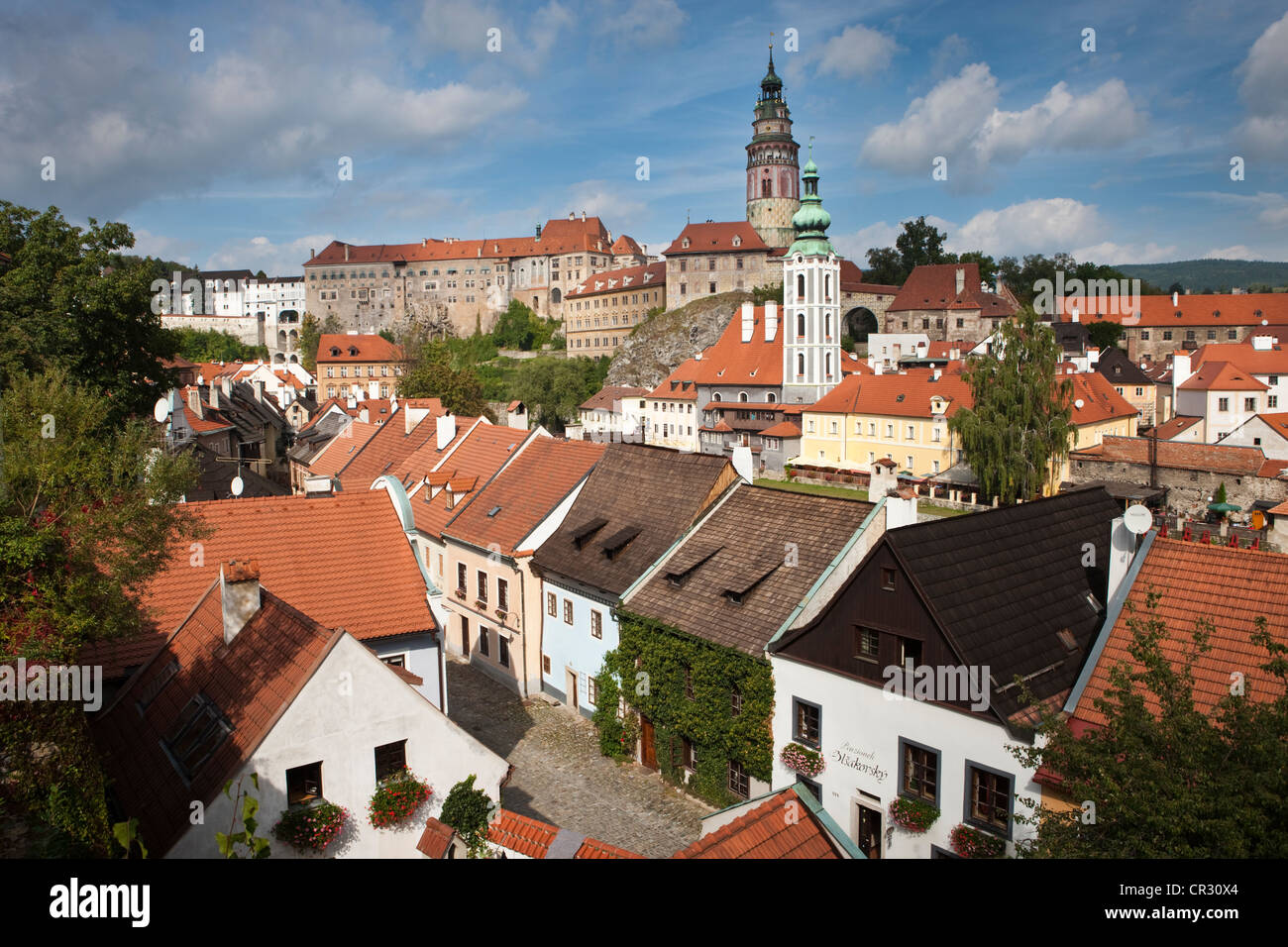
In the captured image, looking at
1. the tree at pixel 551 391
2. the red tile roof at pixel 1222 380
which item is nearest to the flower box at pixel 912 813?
the red tile roof at pixel 1222 380

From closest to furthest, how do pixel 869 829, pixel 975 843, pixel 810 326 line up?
pixel 975 843
pixel 869 829
pixel 810 326

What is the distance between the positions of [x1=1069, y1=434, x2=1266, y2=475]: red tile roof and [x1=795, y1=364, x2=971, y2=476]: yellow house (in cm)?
822

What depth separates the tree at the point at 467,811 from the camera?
1248 centimetres

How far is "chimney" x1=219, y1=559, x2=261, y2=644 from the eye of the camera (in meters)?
13.6

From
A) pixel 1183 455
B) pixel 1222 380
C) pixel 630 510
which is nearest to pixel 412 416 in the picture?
pixel 630 510

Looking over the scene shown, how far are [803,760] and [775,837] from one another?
6.34m

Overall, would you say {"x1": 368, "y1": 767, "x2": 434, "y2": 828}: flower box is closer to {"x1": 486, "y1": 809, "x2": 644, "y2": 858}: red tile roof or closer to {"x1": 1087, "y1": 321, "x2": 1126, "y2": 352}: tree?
{"x1": 486, "y1": 809, "x2": 644, "y2": 858}: red tile roof

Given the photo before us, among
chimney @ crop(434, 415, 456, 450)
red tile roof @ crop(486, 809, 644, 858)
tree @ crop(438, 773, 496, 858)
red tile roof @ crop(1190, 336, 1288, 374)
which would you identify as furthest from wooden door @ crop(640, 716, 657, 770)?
red tile roof @ crop(1190, 336, 1288, 374)

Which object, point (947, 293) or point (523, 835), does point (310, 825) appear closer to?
point (523, 835)

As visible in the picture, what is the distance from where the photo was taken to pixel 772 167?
131875mm

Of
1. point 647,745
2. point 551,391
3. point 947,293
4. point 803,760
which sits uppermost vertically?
point 947,293

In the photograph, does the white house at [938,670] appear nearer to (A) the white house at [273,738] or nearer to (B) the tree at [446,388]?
(A) the white house at [273,738]
